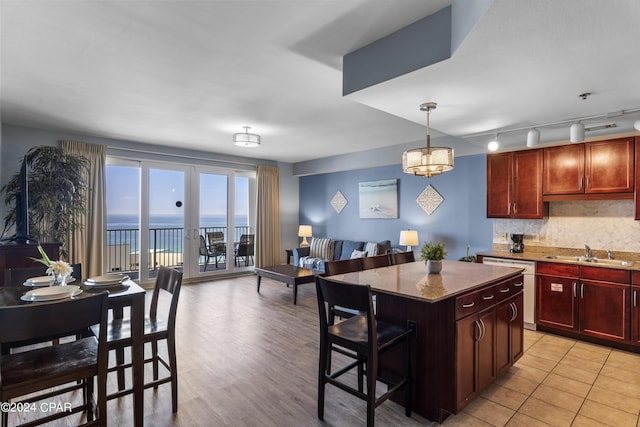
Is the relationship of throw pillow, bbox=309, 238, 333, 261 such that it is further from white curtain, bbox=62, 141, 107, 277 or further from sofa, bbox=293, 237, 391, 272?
white curtain, bbox=62, 141, 107, 277

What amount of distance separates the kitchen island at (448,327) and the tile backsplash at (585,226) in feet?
7.21

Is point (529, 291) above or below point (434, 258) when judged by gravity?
below

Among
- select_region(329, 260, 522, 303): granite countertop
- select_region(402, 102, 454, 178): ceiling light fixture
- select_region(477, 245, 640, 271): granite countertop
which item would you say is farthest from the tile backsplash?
select_region(402, 102, 454, 178): ceiling light fixture

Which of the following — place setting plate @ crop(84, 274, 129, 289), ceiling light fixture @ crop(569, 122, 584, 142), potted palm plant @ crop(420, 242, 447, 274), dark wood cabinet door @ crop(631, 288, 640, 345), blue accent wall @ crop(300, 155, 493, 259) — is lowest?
dark wood cabinet door @ crop(631, 288, 640, 345)

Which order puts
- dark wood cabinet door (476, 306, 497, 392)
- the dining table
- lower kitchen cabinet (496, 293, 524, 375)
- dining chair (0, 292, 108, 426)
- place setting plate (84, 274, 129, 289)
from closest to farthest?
dining chair (0, 292, 108, 426) < the dining table < place setting plate (84, 274, 129, 289) < dark wood cabinet door (476, 306, 497, 392) < lower kitchen cabinet (496, 293, 524, 375)

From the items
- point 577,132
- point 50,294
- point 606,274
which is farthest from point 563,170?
point 50,294

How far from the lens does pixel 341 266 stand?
279cm

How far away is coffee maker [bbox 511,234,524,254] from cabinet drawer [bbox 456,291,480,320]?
2.71 metres

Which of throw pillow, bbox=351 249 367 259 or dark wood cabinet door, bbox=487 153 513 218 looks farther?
throw pillow, bbox=351 249 367 259

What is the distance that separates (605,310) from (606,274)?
382mm

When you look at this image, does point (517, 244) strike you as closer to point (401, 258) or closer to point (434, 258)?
point (401, 258)

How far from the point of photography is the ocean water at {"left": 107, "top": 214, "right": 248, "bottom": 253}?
6.15m

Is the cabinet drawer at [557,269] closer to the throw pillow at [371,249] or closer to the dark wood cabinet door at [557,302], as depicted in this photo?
the dark wood cabinet door at [557,302]

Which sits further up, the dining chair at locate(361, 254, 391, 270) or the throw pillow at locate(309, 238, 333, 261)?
the dining chair at locate(361, 254, 391, 270)
